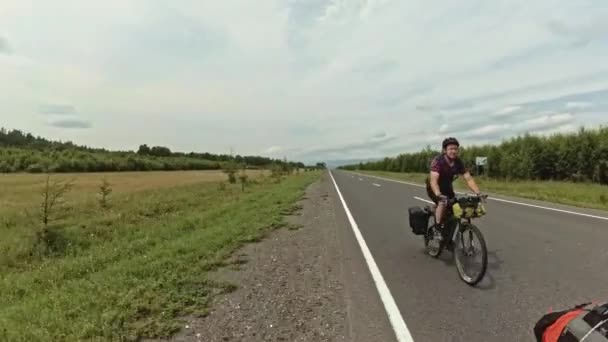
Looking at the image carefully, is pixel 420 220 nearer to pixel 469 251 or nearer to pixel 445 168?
pixel 445 168

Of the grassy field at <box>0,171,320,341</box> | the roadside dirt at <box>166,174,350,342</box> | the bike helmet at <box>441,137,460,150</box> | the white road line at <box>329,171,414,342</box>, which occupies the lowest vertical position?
the grassy field at <box>0,171,320,341</box>

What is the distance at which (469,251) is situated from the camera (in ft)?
18.3

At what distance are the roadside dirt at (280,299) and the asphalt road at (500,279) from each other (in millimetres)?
788

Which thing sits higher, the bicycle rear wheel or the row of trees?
the row of trees

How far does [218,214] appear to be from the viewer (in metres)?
15.3

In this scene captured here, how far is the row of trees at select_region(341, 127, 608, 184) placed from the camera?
2523cm

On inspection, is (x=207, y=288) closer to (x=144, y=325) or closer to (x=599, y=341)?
(x=144, y=325)

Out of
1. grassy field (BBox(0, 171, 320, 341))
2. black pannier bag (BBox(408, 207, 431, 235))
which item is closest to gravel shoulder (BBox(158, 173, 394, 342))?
grassy field (BBox(0, 171, 320, 341))

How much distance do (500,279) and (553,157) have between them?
28722mm

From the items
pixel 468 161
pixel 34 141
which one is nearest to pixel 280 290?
pixel 468 161

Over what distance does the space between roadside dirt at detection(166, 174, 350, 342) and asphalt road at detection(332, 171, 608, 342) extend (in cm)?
79

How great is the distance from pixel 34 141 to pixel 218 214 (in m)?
146

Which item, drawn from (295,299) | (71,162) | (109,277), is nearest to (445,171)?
(295,299)

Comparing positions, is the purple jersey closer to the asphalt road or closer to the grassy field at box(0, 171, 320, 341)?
the asphalt road
